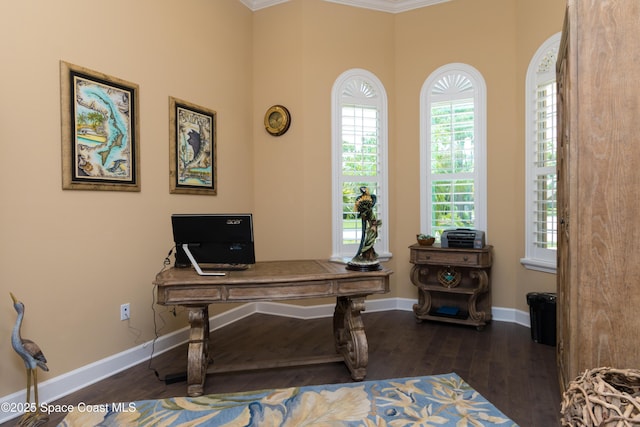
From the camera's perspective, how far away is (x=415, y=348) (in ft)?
11.1

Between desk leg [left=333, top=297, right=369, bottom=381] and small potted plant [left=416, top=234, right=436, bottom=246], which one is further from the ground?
small potted plant [left=416, top=234, right=436, bottom=246]

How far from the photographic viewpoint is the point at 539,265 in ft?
12.3

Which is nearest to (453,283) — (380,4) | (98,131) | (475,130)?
(475,130)

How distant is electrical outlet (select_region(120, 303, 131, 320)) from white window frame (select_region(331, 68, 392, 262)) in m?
2.10

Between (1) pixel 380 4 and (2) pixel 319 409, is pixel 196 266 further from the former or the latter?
(1) pixel 380 4

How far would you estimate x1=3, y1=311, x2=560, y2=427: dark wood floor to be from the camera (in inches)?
101

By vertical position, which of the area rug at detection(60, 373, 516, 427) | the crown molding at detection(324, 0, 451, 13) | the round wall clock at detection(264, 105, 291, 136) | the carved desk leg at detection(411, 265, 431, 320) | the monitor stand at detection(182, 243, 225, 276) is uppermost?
the crown molding at detection(324, 0, 451, 13)

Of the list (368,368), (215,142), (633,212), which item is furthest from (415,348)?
(215,142)

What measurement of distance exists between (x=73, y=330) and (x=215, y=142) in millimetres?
2053

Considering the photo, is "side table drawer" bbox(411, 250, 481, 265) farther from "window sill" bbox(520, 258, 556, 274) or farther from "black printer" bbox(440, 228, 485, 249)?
"window sill" bbox(520, 258, 556, 274)

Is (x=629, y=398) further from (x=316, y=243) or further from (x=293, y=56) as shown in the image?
(x=293, y=56)

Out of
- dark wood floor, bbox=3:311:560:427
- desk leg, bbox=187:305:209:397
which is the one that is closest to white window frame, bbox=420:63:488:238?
dark wood floor, bbox=3:311:560:427

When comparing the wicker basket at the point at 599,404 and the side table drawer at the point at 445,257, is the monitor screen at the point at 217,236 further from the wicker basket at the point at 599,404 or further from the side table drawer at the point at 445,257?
the side table drawer at the point at 445,257

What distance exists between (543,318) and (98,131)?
12.7 feet
